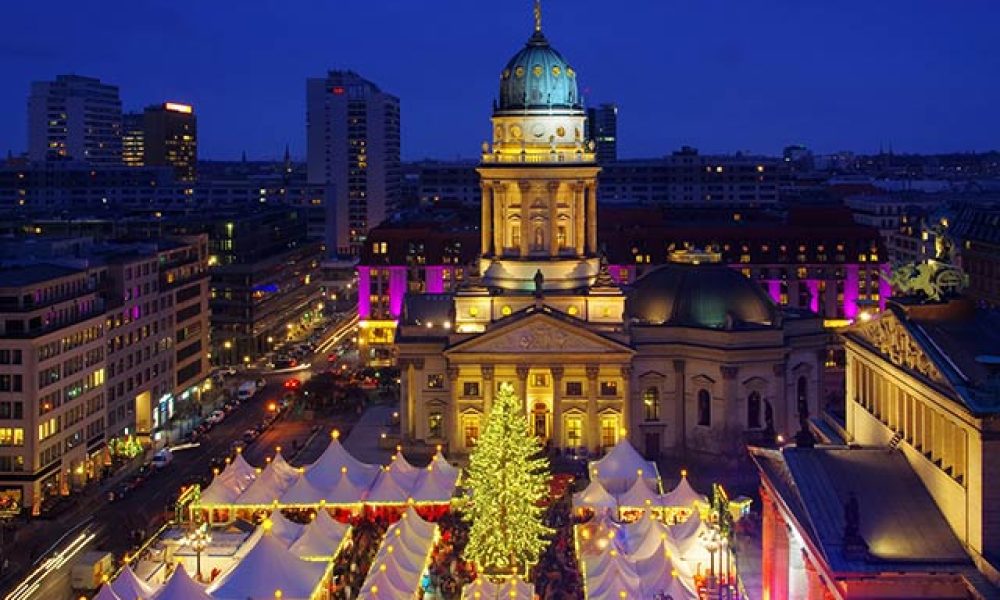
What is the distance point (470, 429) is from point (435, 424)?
3.15 meters

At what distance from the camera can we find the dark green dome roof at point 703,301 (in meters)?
105

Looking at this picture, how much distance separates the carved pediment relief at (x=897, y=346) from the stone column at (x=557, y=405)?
47.7 metres

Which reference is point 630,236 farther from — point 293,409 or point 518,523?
point 518,523

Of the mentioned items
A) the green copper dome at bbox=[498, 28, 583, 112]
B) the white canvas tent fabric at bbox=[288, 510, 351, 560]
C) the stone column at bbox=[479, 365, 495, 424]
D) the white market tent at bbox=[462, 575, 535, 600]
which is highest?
the green copper dome at bbox=[498, 28, 583, 112]

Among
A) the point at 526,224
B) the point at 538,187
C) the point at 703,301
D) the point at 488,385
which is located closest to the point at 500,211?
the point at 526,224

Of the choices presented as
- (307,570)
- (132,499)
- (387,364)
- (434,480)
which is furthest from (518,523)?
(387,364)

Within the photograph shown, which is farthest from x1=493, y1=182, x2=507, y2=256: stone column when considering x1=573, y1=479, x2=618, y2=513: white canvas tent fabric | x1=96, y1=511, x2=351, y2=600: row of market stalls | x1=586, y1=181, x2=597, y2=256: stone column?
x1=96, y1=511, x2=351, y2=600: row of market stalls

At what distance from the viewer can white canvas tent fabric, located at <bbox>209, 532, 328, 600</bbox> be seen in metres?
59.2

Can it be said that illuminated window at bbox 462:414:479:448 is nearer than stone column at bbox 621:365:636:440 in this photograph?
No

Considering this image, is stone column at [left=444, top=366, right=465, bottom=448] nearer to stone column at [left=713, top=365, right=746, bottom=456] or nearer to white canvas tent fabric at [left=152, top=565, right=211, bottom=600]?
stone column at [left=713, top=365, right=746, bottom=456]

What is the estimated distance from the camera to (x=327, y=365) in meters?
154

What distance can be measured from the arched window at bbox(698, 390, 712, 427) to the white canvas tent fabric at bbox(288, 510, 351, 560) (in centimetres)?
4062

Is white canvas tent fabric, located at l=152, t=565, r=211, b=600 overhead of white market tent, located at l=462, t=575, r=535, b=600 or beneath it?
overhead

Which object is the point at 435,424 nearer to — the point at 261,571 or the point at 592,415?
the point at 592,415
